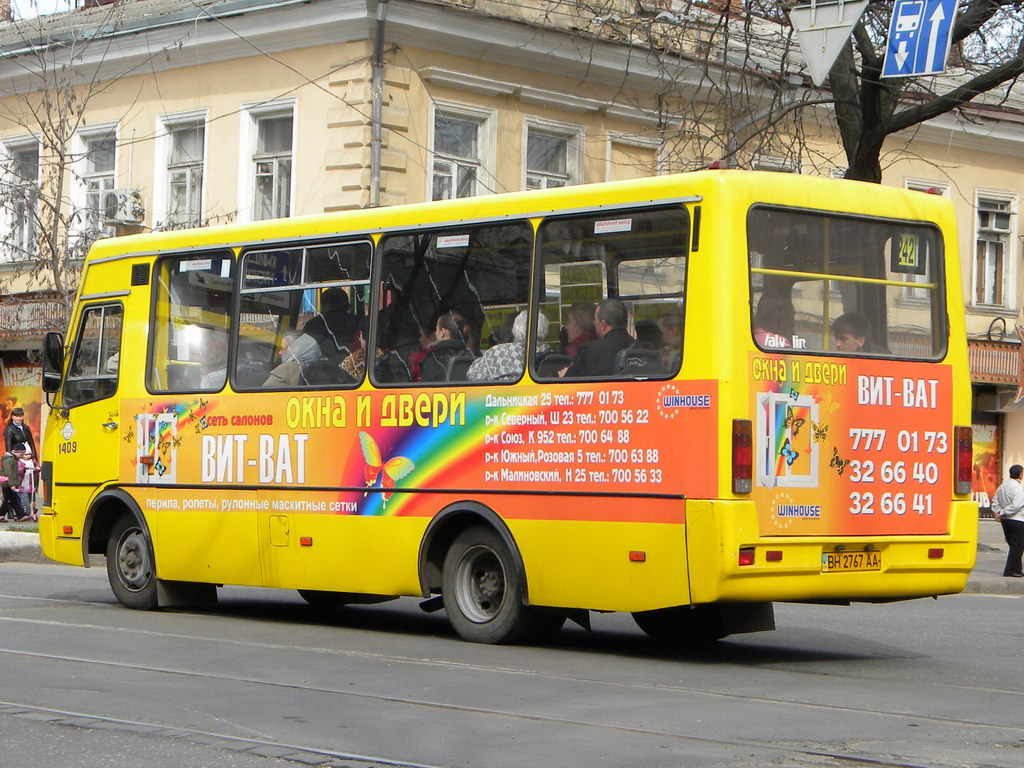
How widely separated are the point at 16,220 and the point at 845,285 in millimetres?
20799

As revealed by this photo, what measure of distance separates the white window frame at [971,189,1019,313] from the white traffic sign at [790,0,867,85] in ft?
56.6

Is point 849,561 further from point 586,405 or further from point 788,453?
point 586,405

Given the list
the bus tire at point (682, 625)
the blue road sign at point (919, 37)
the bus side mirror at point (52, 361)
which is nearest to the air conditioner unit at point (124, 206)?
the bus side mirror at point (52, 361)

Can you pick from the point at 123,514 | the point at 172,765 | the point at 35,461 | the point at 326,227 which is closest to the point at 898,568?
the point at 326,227

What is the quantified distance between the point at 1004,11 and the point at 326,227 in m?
10.4

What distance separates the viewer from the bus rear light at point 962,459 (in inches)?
440

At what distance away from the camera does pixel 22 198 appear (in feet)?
91.0

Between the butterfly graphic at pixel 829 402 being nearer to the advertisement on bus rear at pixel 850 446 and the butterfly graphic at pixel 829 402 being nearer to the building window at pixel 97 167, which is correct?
the advertisement on bus rear at pixel 850 446

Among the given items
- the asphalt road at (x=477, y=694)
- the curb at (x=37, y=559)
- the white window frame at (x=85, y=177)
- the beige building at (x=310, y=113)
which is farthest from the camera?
the white window frame at (x=85, y=177)

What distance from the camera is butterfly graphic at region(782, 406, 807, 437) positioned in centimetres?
1038

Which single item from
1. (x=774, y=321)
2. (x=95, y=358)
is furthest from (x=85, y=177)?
(x=774, y=321)

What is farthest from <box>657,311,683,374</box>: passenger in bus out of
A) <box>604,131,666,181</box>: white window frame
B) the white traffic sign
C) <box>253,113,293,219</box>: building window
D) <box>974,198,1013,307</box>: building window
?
<box>974,198,1013,307</box>: building window

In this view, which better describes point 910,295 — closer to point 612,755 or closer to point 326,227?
point 326,227

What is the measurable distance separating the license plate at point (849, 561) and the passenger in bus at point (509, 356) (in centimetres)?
217
